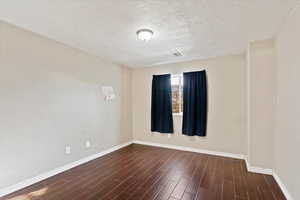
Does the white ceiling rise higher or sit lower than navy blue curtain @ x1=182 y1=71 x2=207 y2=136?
higher

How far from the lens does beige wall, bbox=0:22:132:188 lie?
2154 millimetres

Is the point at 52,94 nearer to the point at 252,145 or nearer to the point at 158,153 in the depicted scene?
the point at 158,153

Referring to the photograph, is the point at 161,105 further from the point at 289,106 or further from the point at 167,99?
the point at 289,106

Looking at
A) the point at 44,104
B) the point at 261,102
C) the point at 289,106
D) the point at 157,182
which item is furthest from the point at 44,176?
the point at 261,102

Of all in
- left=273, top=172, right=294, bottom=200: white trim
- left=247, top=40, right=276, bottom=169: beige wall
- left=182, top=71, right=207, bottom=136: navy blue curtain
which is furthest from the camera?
left=182, top=71, right=207, bottom=136: navy blue curtain

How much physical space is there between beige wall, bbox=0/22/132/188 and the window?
6.27 ft

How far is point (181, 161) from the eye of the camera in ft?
10.9

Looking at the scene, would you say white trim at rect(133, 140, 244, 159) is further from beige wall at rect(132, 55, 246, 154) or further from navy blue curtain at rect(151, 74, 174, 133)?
navy blue curtain at rect(151, 74, 174, 133)

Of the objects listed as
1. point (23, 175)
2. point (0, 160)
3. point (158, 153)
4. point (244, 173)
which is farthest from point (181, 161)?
point (0, 160)

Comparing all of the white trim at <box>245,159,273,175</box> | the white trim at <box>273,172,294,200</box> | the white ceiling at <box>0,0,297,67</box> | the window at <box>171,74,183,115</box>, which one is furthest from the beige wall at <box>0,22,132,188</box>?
the white trim at <box>273,172,294,200</box>

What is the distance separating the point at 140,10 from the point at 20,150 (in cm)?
265

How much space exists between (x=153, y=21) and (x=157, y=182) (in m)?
2.48

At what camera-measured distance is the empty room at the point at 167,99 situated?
1948 mm

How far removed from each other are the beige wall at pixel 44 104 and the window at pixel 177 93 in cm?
191
